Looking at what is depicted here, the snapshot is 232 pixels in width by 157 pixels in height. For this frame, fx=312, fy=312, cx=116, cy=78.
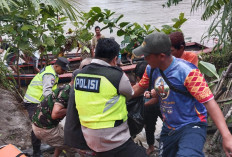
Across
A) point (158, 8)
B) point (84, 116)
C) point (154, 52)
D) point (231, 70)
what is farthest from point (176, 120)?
point (158, 8)

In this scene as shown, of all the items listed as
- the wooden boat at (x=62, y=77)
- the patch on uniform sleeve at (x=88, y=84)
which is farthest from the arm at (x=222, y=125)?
the wooden boat at (x=62, y=77)

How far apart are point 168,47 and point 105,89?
1.92 feet

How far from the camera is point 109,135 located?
2.33 m

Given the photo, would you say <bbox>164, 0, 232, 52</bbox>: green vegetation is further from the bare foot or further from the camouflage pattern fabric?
the camouflage pattern fabric

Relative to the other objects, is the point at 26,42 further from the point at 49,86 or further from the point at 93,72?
the point at 93,72

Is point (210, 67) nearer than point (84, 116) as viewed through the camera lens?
No

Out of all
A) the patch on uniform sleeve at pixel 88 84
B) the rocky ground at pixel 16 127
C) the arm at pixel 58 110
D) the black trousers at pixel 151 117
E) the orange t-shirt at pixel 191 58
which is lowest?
the rocky ground at pixel 16 127

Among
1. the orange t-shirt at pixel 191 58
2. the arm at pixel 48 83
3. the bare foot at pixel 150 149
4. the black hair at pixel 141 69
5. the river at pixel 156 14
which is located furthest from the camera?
the river at pixel 156 14

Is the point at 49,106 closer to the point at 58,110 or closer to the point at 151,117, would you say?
the point at 58,110

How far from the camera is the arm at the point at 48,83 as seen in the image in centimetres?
416

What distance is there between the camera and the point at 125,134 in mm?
2447

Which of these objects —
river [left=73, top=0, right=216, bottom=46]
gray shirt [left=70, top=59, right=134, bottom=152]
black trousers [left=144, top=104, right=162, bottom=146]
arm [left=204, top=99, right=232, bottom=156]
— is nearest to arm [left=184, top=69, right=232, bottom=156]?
arm [left=204, top=99, right=232, bottom=156]

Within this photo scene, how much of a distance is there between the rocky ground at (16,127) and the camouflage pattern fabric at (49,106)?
994 millimetres

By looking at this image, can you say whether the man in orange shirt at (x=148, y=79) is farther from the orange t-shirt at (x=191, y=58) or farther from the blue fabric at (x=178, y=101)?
the blue fabric at (x=178, y=101)
